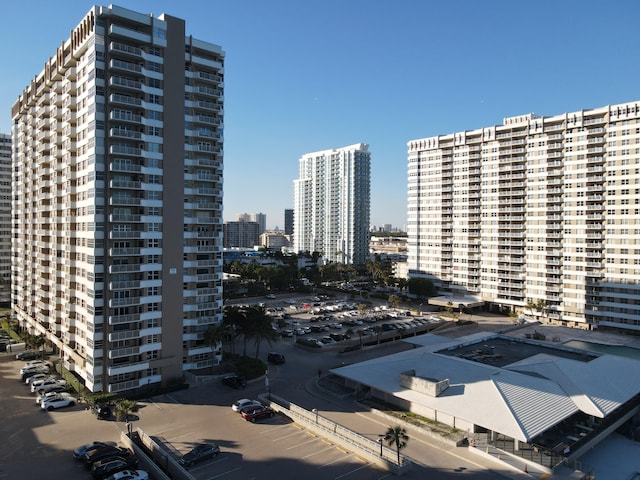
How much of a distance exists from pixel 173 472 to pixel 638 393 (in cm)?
4795

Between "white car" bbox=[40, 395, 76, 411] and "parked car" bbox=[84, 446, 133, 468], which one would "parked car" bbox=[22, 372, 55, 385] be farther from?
"parked car" bbox=[84, 446, 133, 468]

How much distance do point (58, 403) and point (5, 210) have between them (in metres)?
80.6

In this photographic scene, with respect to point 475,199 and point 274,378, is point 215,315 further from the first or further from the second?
point 475,199

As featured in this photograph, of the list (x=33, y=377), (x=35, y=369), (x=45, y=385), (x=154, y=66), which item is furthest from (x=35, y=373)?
(x=154, y=66)

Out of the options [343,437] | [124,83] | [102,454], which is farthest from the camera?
[124,83]

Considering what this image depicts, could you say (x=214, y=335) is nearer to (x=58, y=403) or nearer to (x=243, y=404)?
(x=243, y=404)

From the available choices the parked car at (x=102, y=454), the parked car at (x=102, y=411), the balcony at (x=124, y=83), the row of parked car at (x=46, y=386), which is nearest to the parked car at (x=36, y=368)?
the row of parked car at (x=46, y=386)

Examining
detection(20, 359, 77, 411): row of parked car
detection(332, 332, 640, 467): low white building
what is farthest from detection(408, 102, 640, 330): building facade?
detection(20, 359, 77, 411): row of parked car

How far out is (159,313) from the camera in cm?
5319

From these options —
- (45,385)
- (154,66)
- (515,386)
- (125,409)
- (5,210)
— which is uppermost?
(154,66)

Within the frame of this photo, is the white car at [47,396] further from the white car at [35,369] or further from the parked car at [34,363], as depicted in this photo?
the parked car at [34,363]

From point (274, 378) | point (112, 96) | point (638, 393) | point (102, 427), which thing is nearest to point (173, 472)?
point (102, 427)

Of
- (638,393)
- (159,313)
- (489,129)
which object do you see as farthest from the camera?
(489,129)

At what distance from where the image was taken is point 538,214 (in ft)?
331
